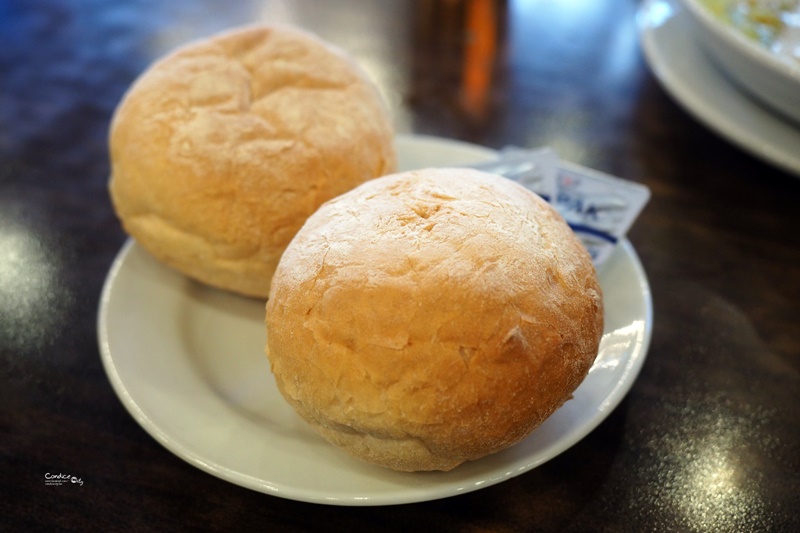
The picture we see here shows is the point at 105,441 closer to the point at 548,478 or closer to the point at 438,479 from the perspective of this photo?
the point at 438,479

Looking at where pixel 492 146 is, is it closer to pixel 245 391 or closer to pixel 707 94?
pixel 707 94

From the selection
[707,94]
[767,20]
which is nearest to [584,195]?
[707,94]

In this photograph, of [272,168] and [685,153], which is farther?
[685,153]

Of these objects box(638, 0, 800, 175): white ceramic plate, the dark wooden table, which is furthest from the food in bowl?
the dark wooden table

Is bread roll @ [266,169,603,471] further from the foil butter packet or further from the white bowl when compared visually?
the white bowl

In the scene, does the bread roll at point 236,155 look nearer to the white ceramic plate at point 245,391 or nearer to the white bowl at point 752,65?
the white ceramic plate at point 245,391

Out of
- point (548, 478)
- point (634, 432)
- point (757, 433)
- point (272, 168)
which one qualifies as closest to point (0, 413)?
point (272, 168)
